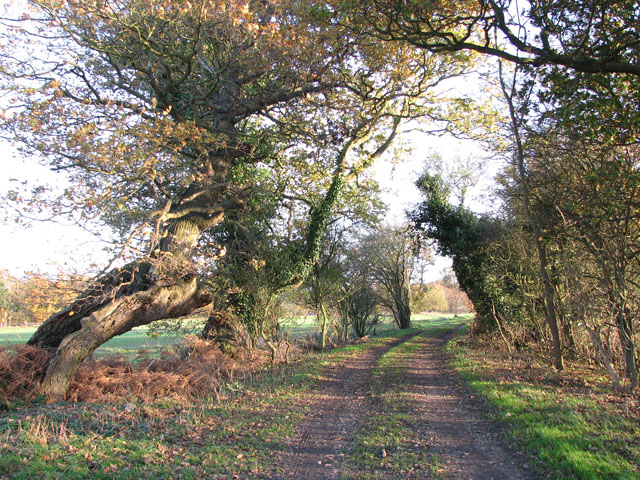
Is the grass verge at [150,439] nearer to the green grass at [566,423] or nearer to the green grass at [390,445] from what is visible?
the green grass at [390,445]

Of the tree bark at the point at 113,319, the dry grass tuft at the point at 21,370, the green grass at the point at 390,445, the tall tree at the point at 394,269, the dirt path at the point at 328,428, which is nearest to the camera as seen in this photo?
the green grass at the point at 390,445

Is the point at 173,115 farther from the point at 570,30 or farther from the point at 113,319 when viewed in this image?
the point at 570,30

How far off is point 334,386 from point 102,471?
6208 millimetres

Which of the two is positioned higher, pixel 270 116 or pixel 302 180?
pixel 270 116

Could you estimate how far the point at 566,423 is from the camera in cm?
571

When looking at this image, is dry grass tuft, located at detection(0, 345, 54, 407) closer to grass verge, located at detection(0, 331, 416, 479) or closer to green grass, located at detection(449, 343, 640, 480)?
grass verge, located at detection(0, 331, 416, 479)

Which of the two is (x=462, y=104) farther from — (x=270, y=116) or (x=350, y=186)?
(x=270, y=116)

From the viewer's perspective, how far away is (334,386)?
976 cm

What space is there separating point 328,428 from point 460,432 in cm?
217

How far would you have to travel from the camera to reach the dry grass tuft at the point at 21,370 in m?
7.89

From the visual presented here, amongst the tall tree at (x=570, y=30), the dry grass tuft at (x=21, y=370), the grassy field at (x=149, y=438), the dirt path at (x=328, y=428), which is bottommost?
the dirt path at (x=328, y=428)

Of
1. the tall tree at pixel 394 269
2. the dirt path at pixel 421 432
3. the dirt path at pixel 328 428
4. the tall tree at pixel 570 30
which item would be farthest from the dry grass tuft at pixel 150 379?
the tall tree at pixel 394 269

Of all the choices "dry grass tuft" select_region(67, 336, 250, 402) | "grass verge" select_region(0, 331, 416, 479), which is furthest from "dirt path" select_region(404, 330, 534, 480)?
"dry grass tuft" select_region(67, 336, 250, 402)

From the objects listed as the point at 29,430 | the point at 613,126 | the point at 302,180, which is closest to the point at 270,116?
the point at 302,180
